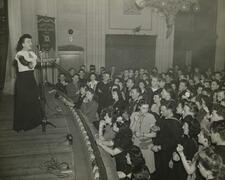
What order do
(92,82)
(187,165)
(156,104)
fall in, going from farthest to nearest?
(92,82), (156,104), (187,165)

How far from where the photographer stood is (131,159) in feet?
15.0

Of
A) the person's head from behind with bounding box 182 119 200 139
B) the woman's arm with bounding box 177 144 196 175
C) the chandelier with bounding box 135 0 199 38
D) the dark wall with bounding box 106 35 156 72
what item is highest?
the chandelier with bounding box 135 0 199 38

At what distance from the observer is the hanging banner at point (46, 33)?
11.3 meters

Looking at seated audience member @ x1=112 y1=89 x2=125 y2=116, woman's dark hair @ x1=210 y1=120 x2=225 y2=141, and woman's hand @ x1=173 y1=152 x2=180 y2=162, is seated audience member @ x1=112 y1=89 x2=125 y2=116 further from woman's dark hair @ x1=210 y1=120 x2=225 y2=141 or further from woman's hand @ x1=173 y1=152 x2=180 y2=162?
woman's dark hair @ x1=210 y1=120 x2=225 y2=141

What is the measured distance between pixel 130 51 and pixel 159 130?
864 cm

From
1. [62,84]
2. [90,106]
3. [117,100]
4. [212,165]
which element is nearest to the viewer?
[212,165]

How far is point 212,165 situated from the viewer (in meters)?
3.77

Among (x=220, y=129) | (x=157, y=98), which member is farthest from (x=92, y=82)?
(x=220, y=129)

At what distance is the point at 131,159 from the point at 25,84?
3.02 meters

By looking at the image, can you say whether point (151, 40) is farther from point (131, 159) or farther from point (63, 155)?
point (131, 159)

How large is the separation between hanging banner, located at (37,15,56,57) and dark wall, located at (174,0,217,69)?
5423 mm

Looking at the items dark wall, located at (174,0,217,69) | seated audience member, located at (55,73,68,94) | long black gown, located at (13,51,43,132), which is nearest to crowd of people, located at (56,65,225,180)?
seated audience member, located at (55,73,68,94)

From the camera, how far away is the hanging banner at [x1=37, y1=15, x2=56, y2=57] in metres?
11.3

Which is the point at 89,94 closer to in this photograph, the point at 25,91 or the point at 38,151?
the point at 25,91
